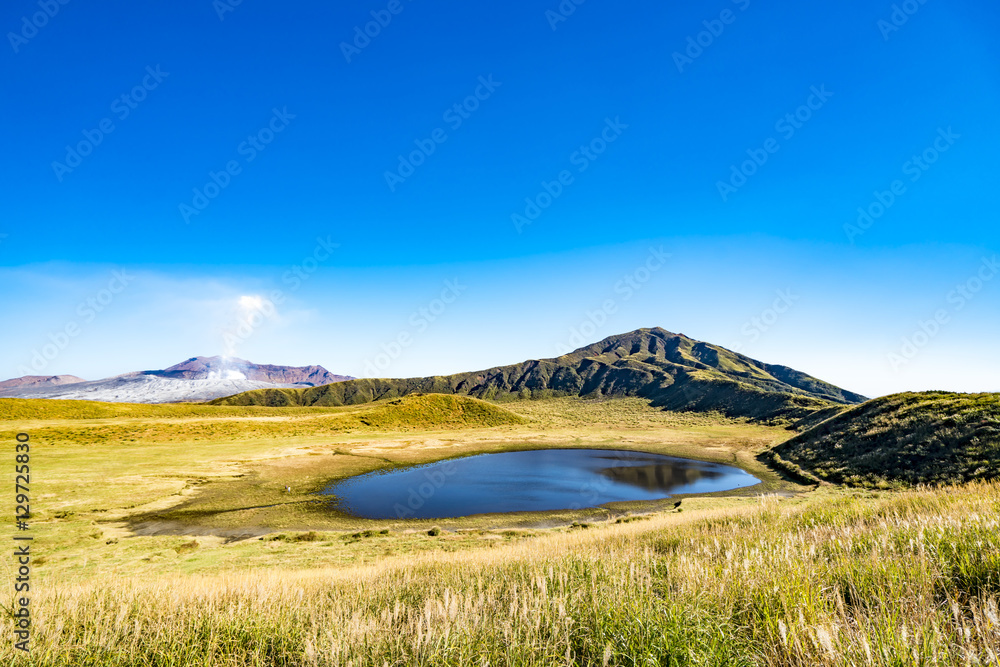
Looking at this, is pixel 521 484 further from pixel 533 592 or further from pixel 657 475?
pixel 533 592

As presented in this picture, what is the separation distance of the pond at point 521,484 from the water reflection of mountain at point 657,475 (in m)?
0.09

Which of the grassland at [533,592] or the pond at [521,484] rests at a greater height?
the grassland at [533,592]

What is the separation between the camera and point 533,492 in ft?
117

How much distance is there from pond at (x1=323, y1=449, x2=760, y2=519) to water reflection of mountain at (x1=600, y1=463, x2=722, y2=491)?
0.29ft

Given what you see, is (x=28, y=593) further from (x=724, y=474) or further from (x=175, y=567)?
(x=724, y=474)

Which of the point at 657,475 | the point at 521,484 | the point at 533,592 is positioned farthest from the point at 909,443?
the point at 533,592

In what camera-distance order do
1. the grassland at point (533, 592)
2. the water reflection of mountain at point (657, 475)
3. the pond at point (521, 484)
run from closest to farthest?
the grassland at point (533, 592)
the pond at point (521, 484)
the water reflection of mountain at point (657, 475)

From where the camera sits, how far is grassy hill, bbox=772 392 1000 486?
2666 cm

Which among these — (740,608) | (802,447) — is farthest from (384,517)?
(802,447)

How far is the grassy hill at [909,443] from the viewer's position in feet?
87.5

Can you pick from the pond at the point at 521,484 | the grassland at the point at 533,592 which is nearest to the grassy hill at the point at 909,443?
the pond at the point at 521,484

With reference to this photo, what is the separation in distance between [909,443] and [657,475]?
20.5 m

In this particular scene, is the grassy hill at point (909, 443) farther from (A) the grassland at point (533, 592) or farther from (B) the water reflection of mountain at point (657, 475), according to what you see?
(A) the grassland at point (533, 592)

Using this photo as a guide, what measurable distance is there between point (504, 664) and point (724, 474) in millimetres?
47645
